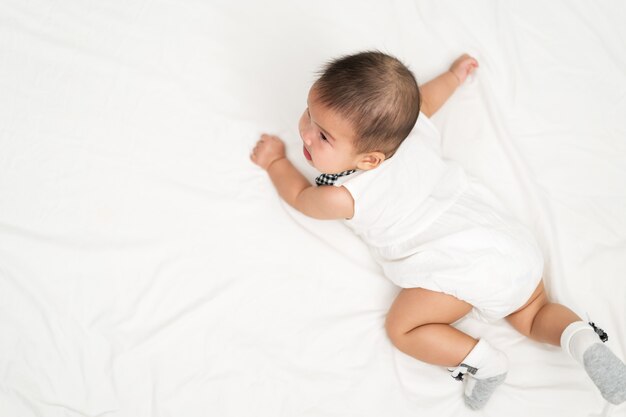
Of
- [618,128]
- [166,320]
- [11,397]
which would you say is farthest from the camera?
[618,128]

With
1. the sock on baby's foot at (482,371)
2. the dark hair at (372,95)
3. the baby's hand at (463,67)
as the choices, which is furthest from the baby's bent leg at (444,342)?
the baby's hand at (463,67)

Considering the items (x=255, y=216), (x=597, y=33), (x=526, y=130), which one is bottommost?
(x=255, y=216)

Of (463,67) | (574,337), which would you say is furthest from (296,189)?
(574,337)

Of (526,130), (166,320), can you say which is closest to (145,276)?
(166,320)

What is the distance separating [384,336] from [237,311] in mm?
323

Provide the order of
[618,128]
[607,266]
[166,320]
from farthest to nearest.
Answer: [618,128]
[607,266]
[166,320]

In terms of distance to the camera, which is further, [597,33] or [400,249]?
[597,33]

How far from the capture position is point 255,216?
1.23 meters

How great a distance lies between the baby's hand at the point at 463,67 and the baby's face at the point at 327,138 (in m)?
0.44

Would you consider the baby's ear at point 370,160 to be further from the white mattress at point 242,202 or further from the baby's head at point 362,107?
the white mattress at point 242,202

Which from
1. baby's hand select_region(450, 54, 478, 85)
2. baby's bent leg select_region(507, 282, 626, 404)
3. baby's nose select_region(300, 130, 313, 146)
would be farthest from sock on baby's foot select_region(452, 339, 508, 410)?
baby's hand select_region(450, 54, 478, 85)

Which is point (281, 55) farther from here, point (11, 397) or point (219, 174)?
point (11, 397)

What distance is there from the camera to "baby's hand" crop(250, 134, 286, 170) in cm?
126

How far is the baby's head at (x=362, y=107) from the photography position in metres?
0.99
